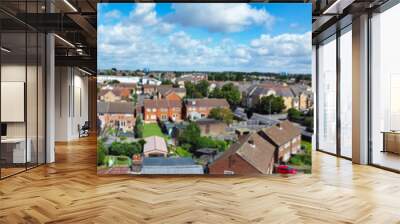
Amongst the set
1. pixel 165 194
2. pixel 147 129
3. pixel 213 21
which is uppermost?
pixel 213 21

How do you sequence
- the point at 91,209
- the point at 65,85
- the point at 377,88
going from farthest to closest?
the point at 65,85 < the point at 377,88 < the point at 91,209

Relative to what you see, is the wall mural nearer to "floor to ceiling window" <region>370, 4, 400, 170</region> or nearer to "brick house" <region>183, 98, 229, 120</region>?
"brick house" <region>183, 98, 229, 120</region>

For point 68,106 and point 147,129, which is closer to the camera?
point 147,129

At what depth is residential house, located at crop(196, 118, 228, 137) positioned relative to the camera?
651 centimetres

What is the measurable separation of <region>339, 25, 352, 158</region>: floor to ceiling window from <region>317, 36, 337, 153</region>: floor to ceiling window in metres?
0.45

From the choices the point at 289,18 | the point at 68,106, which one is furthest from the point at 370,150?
the point at 68,106

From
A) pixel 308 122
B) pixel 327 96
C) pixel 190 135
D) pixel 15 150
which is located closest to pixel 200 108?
pixel 190 135

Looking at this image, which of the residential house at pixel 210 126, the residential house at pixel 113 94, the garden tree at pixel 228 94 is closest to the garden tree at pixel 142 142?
the residential house at pixel 113 94

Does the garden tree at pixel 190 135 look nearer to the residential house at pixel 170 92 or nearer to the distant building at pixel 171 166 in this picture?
the distant building at pixel 171 166

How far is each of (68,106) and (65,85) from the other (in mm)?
806

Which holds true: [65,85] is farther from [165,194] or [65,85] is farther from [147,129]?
[165,194]

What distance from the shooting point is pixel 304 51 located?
6.54 meters

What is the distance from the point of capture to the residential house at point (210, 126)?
256 inches

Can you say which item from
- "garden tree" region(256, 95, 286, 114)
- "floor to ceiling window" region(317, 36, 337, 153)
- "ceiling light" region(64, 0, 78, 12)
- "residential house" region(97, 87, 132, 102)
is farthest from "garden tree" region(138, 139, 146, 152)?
"floor to ceiling window" region(317, 36, 337, 153)
